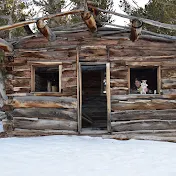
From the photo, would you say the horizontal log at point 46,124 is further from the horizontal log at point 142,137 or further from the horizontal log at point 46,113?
the horizontal log at point 142,137

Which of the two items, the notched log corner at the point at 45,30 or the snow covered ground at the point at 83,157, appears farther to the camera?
the notched log corner at the point at 45,30

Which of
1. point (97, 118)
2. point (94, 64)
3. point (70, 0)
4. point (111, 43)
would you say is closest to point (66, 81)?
point (94, 64)

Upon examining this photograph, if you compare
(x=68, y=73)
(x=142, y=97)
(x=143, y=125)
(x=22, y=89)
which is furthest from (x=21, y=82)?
(x=143, y=125)

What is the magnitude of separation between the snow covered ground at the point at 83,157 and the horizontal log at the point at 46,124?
440 mm

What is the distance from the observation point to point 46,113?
9.23m

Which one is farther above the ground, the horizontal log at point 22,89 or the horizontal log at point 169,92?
the horizontal log at point 22,89

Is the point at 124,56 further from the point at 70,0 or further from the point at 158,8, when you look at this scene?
the point at 70,0

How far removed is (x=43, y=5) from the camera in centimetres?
1445

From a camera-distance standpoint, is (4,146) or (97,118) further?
(97,118)

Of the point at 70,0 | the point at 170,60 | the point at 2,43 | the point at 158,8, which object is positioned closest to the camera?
the point at 2,43

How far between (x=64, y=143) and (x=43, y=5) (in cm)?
883

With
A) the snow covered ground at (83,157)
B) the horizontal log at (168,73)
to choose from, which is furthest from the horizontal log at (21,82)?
the horizontal log at (168,73)

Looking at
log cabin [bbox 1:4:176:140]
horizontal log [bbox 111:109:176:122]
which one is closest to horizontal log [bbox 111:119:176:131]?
log cabin [bbox 1:4:176:140]

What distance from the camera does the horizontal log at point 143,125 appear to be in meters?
8.89
